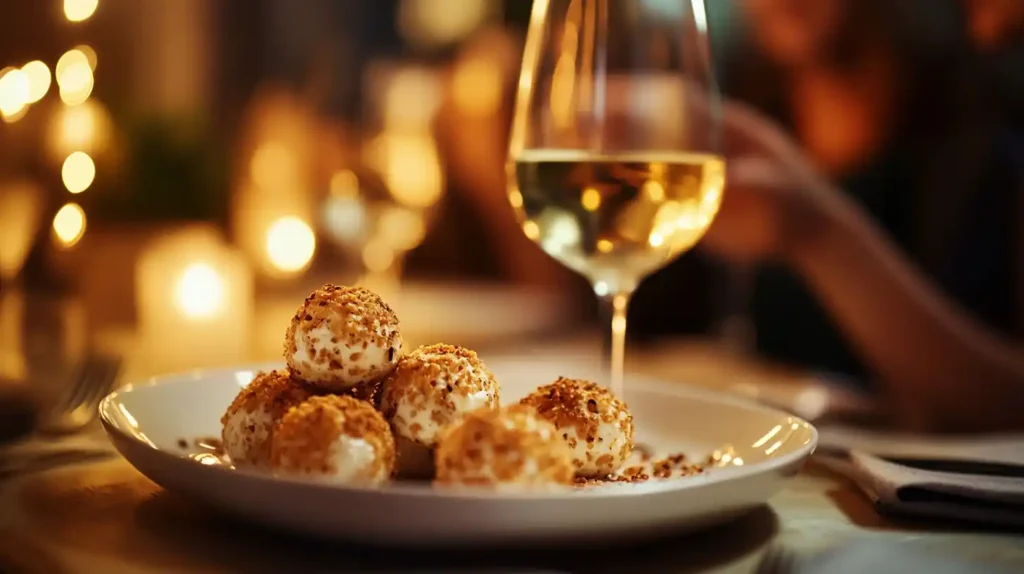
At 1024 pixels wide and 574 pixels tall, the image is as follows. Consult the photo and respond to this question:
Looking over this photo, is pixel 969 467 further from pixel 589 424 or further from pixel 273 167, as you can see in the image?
pixel 273 167

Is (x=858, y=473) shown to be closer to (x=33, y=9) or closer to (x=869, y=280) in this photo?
(x=869, y=280)

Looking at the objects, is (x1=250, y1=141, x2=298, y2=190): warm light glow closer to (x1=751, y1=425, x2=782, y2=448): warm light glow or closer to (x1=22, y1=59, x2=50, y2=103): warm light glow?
(x1=22, y1=59, x2=50, y2=103): warm light glow

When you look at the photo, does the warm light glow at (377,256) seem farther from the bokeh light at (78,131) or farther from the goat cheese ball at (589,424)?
the goat cheese ball at (589,424)

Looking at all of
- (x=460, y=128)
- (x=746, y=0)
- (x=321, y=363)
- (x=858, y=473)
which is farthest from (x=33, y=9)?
(x=858, y=473)

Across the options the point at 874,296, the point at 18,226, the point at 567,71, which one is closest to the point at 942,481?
the point at 567,71

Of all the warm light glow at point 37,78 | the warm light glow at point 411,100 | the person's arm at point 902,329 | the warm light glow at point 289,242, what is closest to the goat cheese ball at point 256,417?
the person's arm at point 902,329

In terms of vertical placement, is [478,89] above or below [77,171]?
above

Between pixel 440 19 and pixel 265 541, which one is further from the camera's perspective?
pixel 440 19
